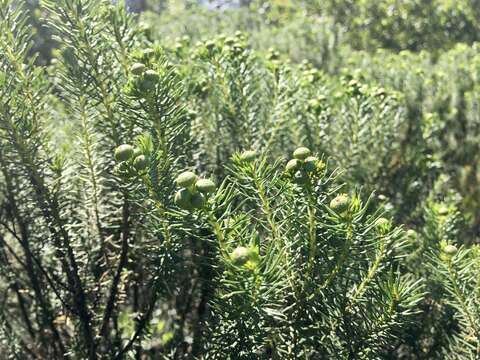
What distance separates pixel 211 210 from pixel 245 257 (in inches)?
6.3

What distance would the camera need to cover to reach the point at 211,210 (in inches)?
43.9

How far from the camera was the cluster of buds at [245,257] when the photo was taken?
1009mm

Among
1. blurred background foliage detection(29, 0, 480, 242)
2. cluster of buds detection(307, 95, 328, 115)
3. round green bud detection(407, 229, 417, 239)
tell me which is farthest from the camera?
blurred background foliage detection(29, 0, 480, 242)

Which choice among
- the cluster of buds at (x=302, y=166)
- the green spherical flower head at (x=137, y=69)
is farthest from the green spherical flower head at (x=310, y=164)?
the green spherical flower head at (x=137, y=69)

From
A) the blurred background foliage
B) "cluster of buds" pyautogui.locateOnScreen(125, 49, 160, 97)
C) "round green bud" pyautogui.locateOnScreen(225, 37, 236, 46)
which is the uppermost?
"cluster of buds" pyautogui.locateOnScreen(125, 49, 160, 97)

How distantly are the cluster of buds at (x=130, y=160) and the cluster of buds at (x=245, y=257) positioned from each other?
336 millimetres

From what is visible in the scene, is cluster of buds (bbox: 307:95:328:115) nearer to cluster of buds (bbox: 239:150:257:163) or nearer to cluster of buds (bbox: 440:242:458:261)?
cluster of buds (bbox: 440:242:458:261)

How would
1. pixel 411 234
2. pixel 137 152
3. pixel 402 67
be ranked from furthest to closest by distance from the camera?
pixel 402 67, pixel 411 234, pixel 137 152

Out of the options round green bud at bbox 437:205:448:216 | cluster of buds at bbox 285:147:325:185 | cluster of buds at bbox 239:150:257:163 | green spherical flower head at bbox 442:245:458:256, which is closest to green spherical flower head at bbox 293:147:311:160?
cluster of buds at bbox 285:147:325:185

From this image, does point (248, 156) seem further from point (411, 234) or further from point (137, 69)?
point (411, 234)

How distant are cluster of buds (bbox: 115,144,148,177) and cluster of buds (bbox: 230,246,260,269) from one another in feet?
1.10

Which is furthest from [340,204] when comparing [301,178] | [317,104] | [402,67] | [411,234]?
[402,67]

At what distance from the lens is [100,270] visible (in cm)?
178

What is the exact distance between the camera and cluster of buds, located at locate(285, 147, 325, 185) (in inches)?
45.6
